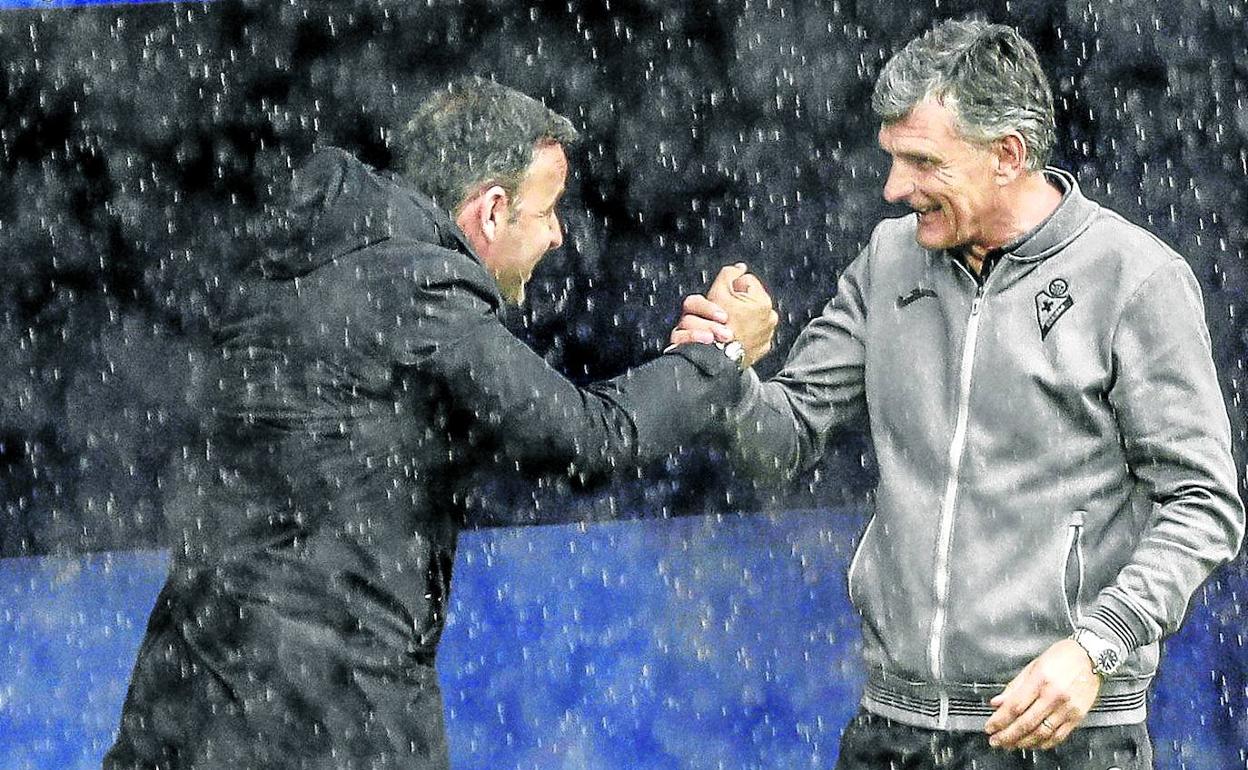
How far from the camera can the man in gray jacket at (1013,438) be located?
3.78 metres

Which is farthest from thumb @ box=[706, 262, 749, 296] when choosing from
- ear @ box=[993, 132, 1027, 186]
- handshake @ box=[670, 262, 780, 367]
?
ear @ box=[993, 132, 1027, 186]

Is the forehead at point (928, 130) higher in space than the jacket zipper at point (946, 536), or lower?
higher

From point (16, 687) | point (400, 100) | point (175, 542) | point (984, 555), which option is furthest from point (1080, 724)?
point (16, 687)

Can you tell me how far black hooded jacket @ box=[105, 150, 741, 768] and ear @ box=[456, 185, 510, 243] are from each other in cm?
17

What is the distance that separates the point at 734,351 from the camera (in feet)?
13.4

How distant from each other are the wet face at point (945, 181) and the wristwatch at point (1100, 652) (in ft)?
2.38

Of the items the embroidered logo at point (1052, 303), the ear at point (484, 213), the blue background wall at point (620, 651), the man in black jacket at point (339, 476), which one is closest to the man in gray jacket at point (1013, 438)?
the embroidered logo at point (1052, 303)

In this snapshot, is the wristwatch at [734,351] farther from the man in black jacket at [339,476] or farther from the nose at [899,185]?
the nose at [899,185]

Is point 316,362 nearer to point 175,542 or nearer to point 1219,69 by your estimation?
point 175,542

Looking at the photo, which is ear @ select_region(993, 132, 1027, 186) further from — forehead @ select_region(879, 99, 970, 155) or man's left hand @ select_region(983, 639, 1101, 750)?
man's left hand @ select_region(983, 639, 1101, 750)

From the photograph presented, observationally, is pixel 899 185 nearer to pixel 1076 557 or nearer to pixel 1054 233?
pixel 1054 233

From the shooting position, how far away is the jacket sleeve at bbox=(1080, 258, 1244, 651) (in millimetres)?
3738

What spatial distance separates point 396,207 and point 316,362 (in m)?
0.29

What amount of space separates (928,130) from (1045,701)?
1020 mm
